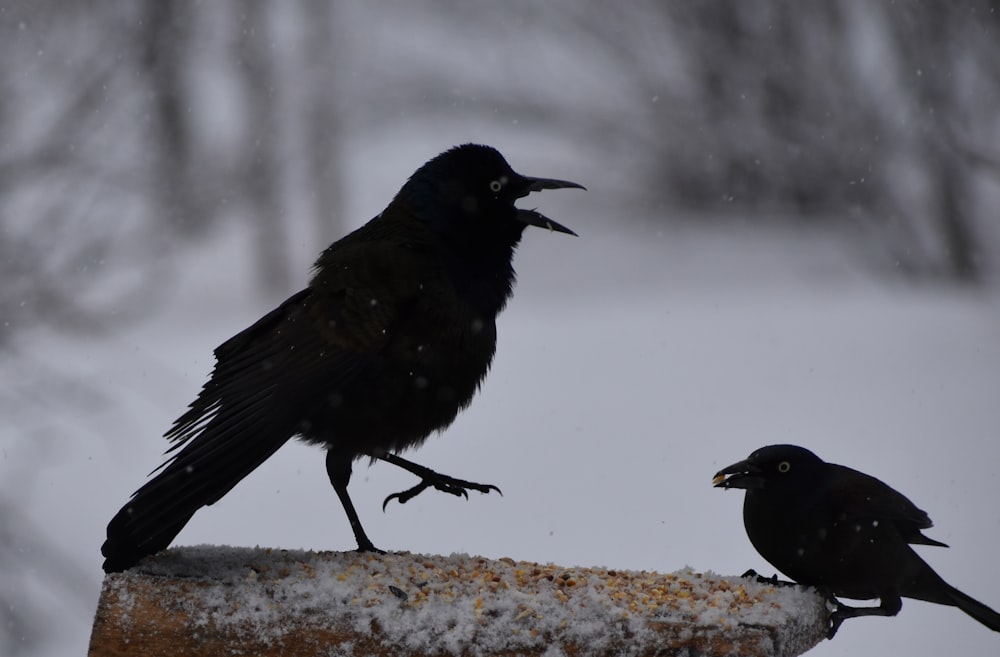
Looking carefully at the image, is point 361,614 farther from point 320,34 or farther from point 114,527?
point 320,34

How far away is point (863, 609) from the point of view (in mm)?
2848

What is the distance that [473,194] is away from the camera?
11.0 ft

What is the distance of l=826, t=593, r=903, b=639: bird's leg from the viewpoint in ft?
9.26

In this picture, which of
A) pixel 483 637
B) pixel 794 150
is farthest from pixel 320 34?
pixel 483 637

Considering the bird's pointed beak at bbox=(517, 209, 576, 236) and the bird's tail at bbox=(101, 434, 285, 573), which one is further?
the bird's pointed beak at bbox=(517, 209, 576, 236)

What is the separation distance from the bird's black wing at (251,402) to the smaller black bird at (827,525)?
99 cm

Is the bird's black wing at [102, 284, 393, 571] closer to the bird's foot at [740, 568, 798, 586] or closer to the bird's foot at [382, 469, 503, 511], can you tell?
the bird's foot at [382, 469, 503, 511]

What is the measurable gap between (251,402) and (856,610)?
1.54 meters

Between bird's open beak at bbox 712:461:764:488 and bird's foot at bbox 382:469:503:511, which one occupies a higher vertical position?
bird's foot at bbox 382:469:503:511

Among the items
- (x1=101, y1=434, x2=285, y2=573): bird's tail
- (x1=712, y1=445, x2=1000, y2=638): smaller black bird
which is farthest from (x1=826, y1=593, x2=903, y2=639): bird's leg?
(x1=101, y1=434, x2=285, y2=573): bird's tail

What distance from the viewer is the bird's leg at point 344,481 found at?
3.16 meters

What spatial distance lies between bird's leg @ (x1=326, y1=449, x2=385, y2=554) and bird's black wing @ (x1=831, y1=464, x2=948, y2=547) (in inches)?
47.0

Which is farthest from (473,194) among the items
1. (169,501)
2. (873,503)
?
(873,503)

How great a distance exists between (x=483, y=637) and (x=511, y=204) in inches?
52.7
